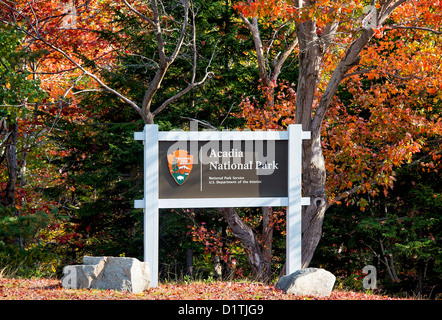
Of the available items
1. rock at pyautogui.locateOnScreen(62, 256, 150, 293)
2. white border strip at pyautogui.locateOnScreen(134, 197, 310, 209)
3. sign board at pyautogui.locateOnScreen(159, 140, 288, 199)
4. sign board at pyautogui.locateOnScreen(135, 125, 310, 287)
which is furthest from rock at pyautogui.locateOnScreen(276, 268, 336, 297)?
rock at pyautogui.locateOnScreen(62, 256, 150, 293)

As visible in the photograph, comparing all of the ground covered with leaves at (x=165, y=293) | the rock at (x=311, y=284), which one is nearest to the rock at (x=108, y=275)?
the ground covered with leaves at (x=165, y=293)

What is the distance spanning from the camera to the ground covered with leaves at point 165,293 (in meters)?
7.88

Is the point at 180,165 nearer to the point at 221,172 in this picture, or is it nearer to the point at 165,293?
the point at 221,172

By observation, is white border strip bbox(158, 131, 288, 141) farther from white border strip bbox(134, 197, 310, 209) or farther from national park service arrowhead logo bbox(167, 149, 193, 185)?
white border strip bbox(134, 197, 310, 209)

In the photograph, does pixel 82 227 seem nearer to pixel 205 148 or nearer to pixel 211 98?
pixel 211 98

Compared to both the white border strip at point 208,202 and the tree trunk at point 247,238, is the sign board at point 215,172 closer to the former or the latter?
the white border strip at point 208,202

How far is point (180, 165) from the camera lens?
903 centimetres

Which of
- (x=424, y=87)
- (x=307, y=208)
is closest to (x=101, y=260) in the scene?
(x=307, y=208)

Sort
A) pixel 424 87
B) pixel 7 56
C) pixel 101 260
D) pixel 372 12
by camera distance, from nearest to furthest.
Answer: pixel 101 260, pixel 372 12, pixel 7 56, pixel 424 87

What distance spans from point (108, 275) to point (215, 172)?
2.48 metres

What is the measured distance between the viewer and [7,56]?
11.9 metres

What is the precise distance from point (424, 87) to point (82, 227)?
1136cm

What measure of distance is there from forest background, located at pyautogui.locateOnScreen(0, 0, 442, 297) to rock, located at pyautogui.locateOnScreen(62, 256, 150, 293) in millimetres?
3046

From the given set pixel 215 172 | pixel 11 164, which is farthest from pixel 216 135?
pixel 11 164
